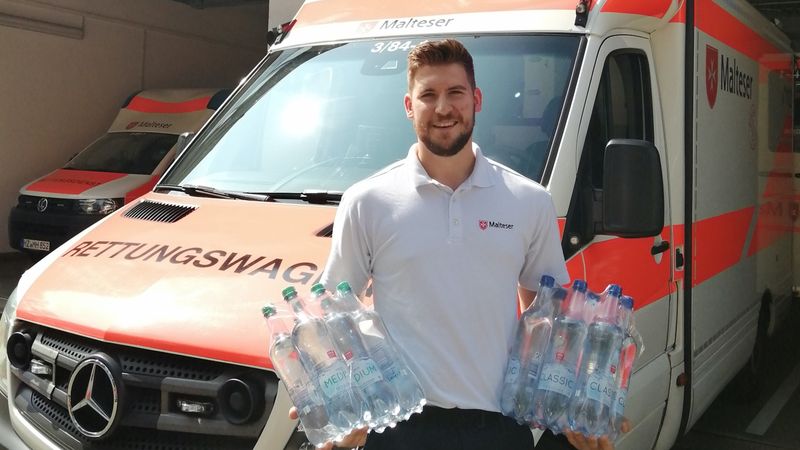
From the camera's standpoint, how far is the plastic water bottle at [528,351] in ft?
7.52

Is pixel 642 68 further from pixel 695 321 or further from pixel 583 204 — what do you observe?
pixel 695 321

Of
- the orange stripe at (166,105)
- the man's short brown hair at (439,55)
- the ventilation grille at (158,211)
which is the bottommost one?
the ventilation grille at (158,211)

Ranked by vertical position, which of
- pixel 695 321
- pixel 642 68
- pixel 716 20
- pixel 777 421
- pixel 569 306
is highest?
pixel 716 20

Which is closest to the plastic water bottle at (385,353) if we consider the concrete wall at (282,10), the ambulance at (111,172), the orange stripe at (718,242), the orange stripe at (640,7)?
the orange stripe at (640,7)

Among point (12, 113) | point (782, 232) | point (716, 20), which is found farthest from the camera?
point (12, 113)

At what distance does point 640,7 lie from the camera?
12.3 ft

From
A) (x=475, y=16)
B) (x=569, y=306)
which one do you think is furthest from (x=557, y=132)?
(x=569, y=306)

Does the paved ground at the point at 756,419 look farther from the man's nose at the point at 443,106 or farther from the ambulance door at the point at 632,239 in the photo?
the man's nose at the point at 443,106

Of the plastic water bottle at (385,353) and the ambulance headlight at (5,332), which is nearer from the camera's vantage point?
the plastic water bottle at (385,353)

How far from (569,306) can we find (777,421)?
14.1 ft

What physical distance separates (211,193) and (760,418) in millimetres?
4160

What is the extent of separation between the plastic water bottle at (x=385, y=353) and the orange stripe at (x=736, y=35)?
9.02ft

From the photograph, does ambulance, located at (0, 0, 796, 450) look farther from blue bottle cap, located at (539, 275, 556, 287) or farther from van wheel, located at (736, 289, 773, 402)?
van wheel, located at (736, 289, 773, 402)

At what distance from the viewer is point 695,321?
14.4ft
